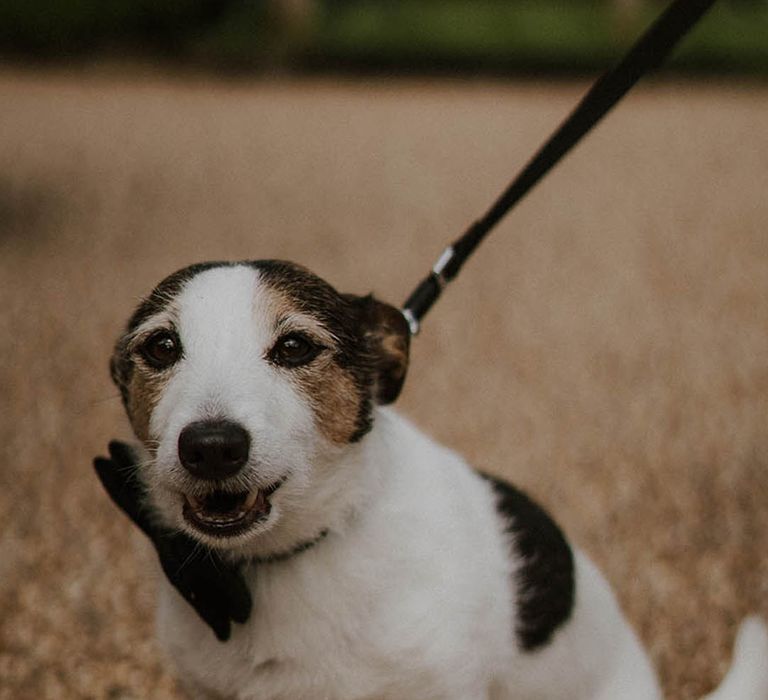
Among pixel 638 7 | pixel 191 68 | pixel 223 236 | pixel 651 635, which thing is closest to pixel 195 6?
pixel 191 68

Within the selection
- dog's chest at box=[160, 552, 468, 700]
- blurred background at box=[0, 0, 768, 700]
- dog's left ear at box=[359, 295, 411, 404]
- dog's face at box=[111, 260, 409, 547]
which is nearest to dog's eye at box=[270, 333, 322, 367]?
dog's face at box=[111, 260, 409, 547]

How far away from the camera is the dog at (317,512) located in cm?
165

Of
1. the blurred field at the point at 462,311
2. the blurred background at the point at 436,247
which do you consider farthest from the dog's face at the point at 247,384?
the blurred field at the point at 462,311

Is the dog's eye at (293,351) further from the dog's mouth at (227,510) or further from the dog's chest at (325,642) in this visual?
the dog's chest at (325,642)

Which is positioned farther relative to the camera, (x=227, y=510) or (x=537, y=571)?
(x=537, y=571)

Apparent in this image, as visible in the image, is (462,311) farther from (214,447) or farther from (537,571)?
(214,447)

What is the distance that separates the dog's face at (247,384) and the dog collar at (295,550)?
10 cm

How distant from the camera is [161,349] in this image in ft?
5.86

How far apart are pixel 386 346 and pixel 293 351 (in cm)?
24

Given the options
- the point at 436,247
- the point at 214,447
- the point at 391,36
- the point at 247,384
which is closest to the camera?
the point at 214,447

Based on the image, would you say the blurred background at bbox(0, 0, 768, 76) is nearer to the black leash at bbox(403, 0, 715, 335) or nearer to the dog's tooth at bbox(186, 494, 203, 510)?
the black leash at bbox(403, 0, 715, 335)

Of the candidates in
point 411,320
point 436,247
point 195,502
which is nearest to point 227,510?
point 195,502

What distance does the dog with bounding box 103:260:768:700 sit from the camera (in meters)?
1.65

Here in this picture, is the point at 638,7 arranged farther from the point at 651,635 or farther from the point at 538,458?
the point at 651,635
